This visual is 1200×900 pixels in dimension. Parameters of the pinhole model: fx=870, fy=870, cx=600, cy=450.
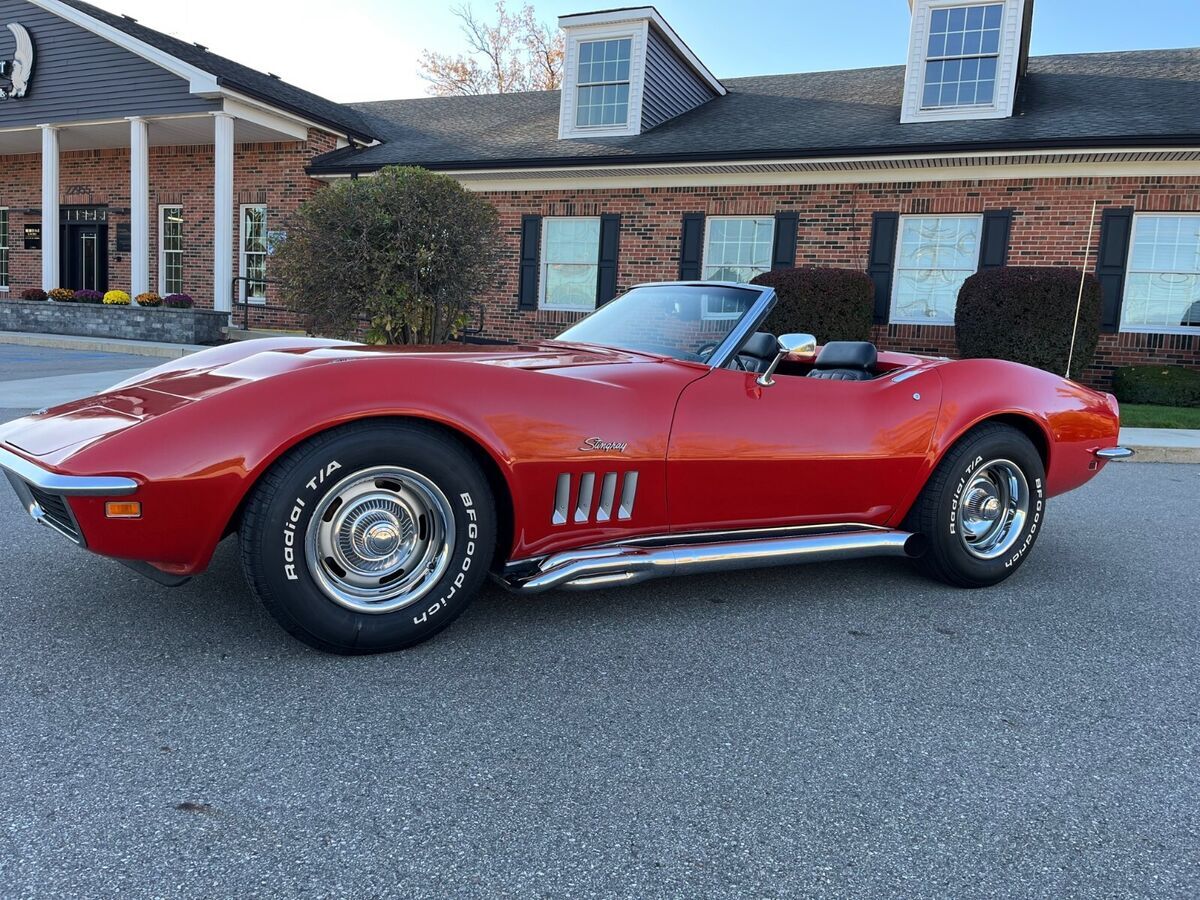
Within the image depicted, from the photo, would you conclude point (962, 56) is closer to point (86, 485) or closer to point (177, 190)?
point (86, 485)

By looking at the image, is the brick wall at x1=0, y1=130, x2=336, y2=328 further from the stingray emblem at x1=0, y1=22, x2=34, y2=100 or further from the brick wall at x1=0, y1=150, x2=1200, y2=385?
the stingray emblem at x1=0, y1=22, x2=34, y2=100

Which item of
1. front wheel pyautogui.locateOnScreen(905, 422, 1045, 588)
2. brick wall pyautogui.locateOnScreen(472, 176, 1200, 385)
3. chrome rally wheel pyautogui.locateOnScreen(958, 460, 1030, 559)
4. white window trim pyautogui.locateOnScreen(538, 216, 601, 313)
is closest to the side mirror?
front wheel pyautogui.locateOnScreen(905, 422, 1045, 588)

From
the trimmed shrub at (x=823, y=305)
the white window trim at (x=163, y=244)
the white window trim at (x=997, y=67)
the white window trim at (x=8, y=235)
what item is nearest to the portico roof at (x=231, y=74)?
the white window trim at (x=163, y=244)

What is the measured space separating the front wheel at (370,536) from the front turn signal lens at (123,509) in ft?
0.92

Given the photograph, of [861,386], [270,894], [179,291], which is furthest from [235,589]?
[179,291]

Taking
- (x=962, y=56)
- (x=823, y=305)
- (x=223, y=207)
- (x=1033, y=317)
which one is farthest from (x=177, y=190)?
(x=1033, y=317)

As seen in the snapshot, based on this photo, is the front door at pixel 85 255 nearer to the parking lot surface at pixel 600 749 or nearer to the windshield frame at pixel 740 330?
the parking lot surface at pixel 600 749

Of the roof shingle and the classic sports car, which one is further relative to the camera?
the roof shingle

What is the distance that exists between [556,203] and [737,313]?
13.3 m

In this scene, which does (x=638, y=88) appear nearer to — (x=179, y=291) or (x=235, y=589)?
(x=179, y=291)

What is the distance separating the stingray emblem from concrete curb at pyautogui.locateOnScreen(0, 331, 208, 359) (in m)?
5.47

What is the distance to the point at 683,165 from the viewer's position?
1463cm

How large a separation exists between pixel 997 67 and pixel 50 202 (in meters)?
18.1

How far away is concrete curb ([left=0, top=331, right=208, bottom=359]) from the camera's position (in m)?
15.1
